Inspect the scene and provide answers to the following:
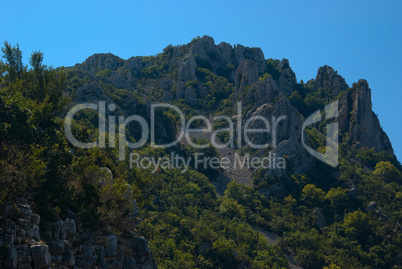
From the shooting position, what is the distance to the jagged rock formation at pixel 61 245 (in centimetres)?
1445

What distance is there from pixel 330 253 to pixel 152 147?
32.1 m

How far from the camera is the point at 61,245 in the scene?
16.5 metres

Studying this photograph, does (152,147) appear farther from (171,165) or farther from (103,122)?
(103,122)

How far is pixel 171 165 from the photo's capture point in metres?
66.3

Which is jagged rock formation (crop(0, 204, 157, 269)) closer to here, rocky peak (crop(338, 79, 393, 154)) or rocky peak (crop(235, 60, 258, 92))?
rocky peak (crop(338, 79, 393, 154))

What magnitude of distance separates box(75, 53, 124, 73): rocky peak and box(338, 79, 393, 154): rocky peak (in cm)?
7842

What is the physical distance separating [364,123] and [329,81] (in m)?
31.3

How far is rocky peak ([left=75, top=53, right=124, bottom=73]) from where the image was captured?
134 metres

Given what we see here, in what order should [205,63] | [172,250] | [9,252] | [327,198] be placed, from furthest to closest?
[205,63] < [327,198] < [172,250] < [9,252]

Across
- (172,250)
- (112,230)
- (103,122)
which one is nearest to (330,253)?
(172,250)

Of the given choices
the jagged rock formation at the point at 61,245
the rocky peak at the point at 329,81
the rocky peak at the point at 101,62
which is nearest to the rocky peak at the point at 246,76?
the rocky peak at the point at 329,81

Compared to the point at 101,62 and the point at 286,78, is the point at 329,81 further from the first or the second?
the point at 101,62
